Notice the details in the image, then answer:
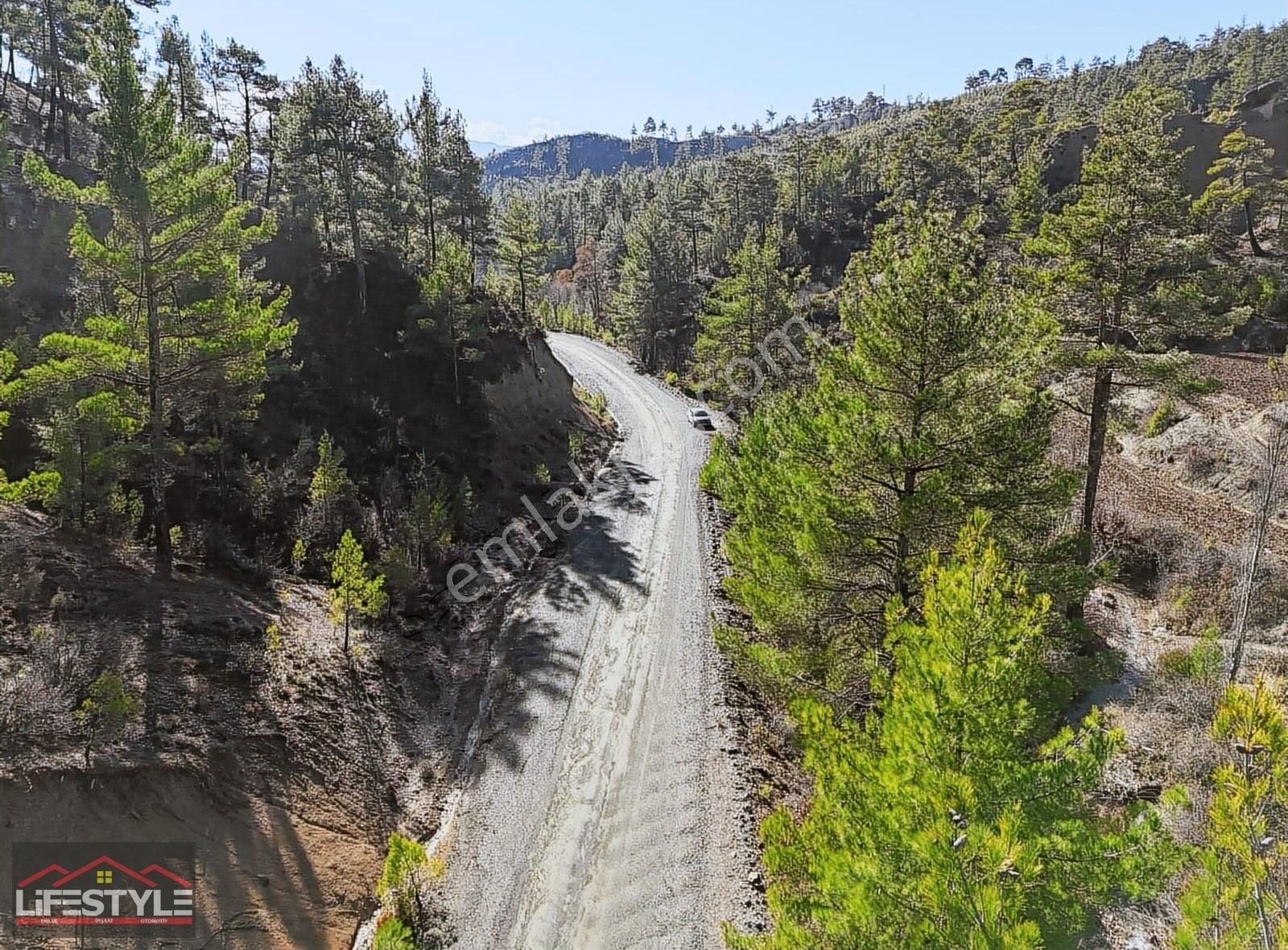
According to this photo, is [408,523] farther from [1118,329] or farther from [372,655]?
[1118,329]

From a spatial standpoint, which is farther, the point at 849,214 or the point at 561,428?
the point at 849,214

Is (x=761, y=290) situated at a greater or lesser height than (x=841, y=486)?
greater

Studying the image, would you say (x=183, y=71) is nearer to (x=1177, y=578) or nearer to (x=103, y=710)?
(x=103, y=710)

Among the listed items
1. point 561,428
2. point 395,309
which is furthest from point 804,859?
point 395,309

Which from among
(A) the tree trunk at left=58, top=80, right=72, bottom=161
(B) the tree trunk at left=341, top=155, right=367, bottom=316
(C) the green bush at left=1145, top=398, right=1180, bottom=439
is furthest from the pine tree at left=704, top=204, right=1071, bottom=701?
(A) the tree trunk at left=58, top=80, right=72, bottom=161

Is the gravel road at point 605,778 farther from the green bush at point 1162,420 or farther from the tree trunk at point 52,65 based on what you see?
the tree trunk at point 52,65

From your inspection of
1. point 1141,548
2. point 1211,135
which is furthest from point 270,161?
point 1211,135

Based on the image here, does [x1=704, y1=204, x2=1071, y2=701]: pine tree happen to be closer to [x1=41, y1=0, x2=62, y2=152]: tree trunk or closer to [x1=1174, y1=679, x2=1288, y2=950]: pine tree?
[x1=1174, y1=679, x2=1288, y2=950]: pine tree
